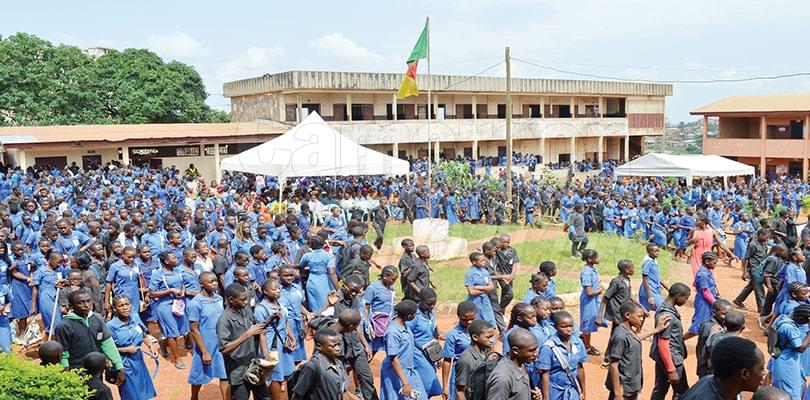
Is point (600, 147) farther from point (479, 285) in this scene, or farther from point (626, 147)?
point (479, 285)

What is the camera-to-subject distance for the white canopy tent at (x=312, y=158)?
55.4ft

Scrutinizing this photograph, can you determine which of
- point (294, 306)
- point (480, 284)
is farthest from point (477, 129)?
point (294, 306)

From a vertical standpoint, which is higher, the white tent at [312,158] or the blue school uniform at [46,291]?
the white tent at [312,158]

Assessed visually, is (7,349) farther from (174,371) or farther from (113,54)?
(113,54)

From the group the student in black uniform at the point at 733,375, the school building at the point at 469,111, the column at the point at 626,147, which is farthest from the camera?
the column at the point at 626,147

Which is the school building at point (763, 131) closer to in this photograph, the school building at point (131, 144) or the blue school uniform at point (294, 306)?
the school building at point (131, 144)

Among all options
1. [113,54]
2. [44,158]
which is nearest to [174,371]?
[44,158]

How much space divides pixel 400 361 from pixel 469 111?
3123 cm

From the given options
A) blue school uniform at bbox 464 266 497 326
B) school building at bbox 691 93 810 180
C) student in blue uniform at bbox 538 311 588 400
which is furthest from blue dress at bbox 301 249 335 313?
school building at bbox 691 93 810 180

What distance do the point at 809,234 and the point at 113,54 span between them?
3141 centimetres

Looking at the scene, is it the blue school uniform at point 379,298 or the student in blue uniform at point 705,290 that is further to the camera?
the student in blue uniform at point 705,290

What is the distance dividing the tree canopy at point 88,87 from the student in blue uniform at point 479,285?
2846 centimetres

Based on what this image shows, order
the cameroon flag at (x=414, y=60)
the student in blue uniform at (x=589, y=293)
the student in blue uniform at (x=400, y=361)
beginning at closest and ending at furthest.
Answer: the student in blue uniform at (x=400, y=361), the student in blue uniform at (x=589, y=293), the cameroon flag at (x=414, y=60)

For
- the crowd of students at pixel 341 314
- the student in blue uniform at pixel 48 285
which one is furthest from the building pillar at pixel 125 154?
the student in blue uniform at pixel 48 285
